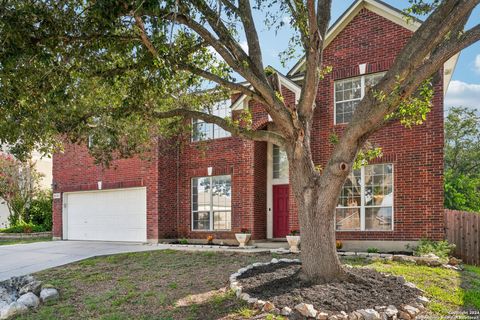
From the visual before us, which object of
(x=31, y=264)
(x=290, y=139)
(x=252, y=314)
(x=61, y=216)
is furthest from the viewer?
(x=61, y=216)

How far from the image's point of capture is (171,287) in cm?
848

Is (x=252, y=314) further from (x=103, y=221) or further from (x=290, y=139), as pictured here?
(x=103, y=221)

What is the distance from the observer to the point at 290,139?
7.50m

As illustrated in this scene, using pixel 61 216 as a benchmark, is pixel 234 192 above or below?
above

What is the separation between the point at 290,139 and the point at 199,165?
9.82 meters

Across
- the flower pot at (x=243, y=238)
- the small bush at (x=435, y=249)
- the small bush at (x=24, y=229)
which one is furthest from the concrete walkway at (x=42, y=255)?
the small bush at (x=24, y=229)

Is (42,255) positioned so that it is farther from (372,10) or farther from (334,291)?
(372,10)

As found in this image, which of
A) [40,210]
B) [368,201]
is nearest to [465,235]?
[368,201]

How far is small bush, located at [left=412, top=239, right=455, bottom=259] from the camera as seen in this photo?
35.3 feet

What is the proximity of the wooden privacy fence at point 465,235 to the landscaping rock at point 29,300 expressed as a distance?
11.4 metres

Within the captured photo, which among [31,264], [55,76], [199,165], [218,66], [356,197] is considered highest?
[218,66]

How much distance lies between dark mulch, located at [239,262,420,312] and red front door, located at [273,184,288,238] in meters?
7.64

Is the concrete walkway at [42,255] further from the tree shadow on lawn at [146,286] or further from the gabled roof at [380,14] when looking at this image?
the gabled roof at [380,14]

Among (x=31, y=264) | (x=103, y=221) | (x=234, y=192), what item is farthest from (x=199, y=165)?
(x=31, y=264)
